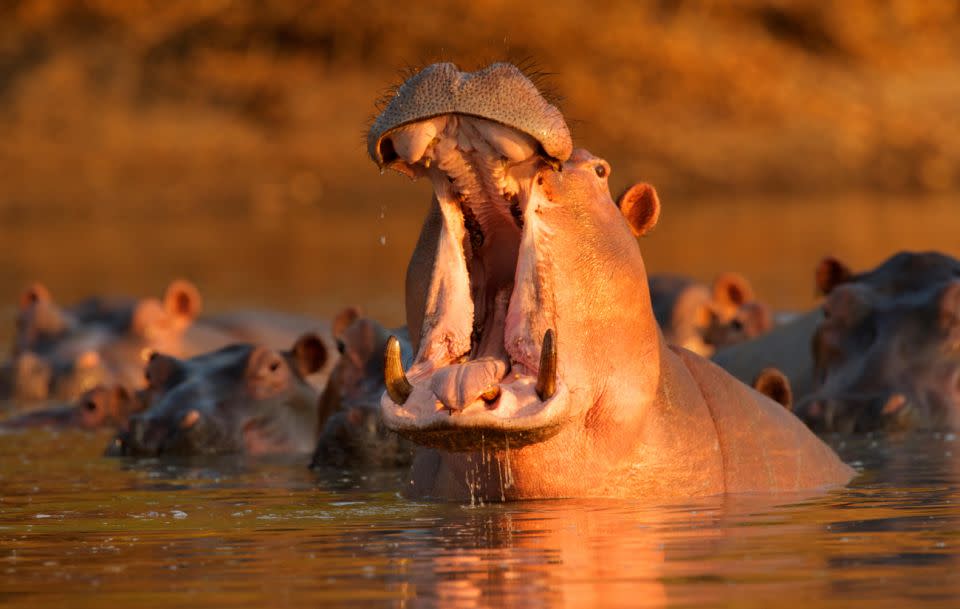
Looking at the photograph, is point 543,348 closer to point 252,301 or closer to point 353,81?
point 252,301

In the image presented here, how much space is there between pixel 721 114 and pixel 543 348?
37444 millimetres

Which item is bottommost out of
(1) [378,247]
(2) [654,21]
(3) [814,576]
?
(3) [814,576]

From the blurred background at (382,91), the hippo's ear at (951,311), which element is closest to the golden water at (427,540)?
the hippo's ear at (951,311)

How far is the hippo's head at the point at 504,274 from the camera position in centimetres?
591

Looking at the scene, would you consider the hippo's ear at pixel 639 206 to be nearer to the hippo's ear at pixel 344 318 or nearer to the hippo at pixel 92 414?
the hippo's ear at pixel 344 318

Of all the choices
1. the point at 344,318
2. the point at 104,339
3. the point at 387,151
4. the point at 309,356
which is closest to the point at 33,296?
the point at 104,339

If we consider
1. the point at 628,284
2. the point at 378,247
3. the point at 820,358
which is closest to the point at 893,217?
the point at 378,247

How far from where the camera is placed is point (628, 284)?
631 cm

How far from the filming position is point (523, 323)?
6090mm

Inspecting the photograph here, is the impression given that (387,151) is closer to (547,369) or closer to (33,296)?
(547,369)

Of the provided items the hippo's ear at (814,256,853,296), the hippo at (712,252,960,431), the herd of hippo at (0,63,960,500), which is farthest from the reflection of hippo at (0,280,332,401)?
the herd of hippo at (0,63,960,500)

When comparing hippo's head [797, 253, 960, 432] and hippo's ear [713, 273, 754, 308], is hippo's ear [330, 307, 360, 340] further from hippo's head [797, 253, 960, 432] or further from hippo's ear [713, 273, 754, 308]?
hippo's ear [713, 273, 754, 308]

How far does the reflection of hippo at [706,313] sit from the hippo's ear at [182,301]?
2874mm

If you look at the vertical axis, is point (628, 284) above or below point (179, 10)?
below
